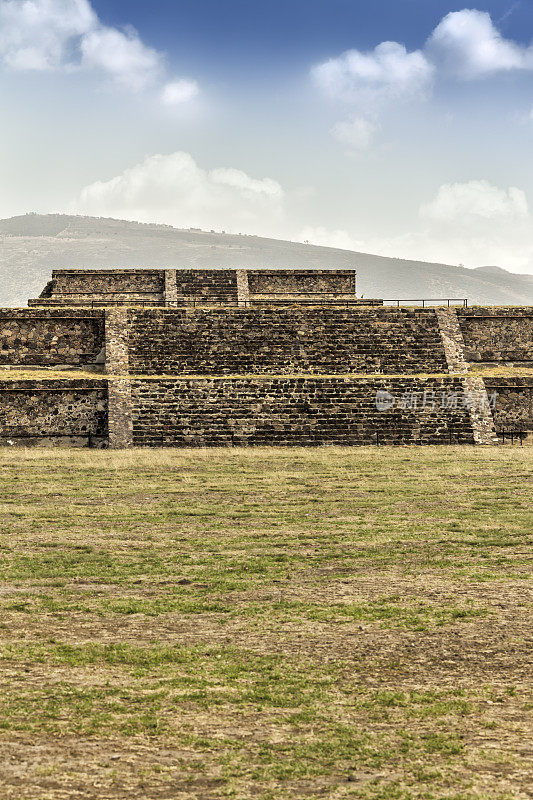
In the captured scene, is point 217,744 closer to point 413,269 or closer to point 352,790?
point 352,790

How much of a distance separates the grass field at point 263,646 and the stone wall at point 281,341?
32.4ft

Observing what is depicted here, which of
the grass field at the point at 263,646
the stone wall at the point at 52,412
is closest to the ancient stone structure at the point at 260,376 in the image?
the stone wall at the point at 52,412

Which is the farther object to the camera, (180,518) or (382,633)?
(180,518)

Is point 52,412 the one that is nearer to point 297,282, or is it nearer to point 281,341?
point 281,341

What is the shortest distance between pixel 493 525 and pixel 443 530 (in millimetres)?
795

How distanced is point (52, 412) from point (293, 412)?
6.02 m

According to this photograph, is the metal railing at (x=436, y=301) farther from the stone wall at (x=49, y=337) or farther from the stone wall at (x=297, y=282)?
the stone wall at (x=49, y=337)

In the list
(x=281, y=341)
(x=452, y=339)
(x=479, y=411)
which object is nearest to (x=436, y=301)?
(x=452, y=339)

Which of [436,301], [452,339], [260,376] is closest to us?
[260,376]

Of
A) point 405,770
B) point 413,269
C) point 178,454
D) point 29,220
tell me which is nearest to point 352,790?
point 405,770

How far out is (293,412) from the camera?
19766 millimetres

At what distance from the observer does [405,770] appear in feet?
14.3

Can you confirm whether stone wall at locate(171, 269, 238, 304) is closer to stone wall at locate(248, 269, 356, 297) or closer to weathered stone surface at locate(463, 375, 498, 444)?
stone wall at locate(248, 269, 356, 297)

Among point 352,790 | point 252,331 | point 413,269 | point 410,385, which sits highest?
point 413,269
